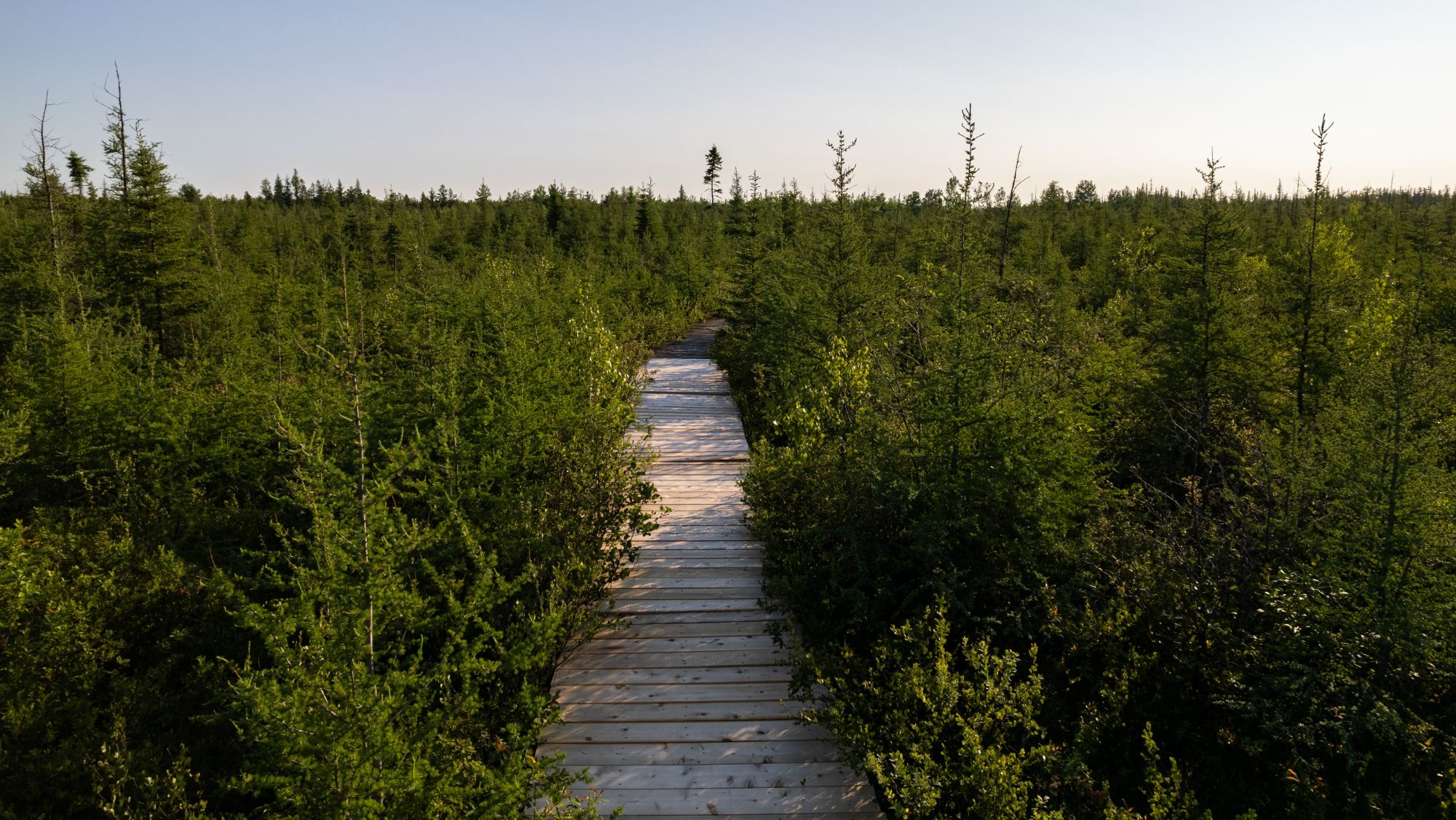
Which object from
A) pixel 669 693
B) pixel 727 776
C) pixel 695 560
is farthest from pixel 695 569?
pixel 727 776

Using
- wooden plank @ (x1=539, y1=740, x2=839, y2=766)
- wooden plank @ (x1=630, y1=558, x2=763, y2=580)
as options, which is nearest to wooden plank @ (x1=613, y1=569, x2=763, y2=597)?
wooden plank @ (x1=630, y1=558, x2=763, y2=580)

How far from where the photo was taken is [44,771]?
3.99 m

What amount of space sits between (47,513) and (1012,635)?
332 inches

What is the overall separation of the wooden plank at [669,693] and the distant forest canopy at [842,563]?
35 centimetres

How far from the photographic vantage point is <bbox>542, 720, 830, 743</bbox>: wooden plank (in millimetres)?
4297

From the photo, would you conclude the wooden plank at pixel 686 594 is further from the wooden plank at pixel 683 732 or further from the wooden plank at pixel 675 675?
the wooden plank at pixel 683 732

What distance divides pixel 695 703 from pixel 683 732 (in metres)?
0.28

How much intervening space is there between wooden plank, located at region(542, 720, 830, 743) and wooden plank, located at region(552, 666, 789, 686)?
1.33 ft

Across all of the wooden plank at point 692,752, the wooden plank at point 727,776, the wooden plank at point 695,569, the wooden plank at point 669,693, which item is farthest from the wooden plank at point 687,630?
the wooden plank at point 727,776

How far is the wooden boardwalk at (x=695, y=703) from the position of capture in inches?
152

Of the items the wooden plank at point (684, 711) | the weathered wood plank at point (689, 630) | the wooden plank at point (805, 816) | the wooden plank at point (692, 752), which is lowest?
the wooden plank at point (805, 816)

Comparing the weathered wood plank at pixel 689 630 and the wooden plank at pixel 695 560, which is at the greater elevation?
the wooden plank at pixel 695 560

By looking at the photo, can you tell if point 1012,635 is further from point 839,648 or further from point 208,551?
point 208,551

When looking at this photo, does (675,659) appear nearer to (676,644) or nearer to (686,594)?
(676,644)
